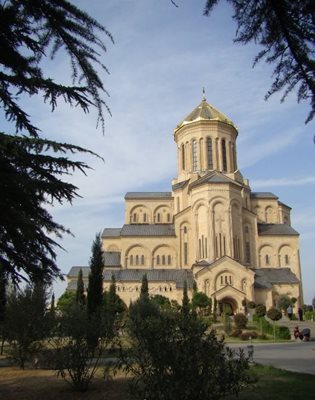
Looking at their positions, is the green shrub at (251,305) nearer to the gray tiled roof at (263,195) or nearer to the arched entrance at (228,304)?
the arched entrance at (228,304)

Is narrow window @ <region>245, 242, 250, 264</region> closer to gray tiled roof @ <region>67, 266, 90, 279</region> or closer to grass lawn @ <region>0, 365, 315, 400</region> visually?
gray tiled roof @ <region>67, 266, 90, 279</region>

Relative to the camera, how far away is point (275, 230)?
46250 mm

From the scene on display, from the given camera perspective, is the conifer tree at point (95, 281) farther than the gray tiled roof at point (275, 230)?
No

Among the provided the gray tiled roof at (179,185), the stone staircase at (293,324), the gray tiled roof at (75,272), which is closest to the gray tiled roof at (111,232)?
the gray tiled roof at (75,272)

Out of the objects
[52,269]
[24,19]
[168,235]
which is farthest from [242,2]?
[168,235]

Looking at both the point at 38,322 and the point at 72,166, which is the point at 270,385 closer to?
the point at 72,166

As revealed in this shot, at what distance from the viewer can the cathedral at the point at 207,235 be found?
3972 centimetres

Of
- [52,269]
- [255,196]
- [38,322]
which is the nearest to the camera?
[52,269]

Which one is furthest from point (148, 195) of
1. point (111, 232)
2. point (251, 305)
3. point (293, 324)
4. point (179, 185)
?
point (293, 324)

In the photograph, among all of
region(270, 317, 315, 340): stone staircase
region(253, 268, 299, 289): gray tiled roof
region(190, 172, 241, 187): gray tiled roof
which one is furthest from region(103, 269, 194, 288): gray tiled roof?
region(270, 317, 315, 340): stone staircase

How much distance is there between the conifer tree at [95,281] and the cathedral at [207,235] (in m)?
14.7

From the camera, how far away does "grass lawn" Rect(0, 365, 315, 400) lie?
834 centimetres

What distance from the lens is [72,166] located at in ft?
22.3

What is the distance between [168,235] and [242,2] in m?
42.5
